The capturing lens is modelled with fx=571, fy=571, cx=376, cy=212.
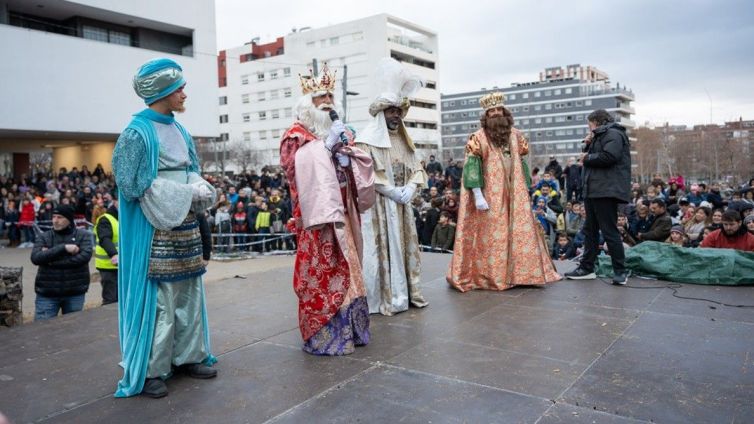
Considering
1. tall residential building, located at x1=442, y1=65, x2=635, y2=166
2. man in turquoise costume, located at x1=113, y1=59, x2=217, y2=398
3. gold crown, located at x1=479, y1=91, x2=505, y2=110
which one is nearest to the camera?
man in turquoise costume, located at x1=113, y1=59, x2=217, y2=398

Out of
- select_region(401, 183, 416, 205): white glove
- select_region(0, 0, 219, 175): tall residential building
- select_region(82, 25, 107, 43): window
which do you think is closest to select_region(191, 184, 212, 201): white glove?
select_region(401, 183, 416, 205): white glove

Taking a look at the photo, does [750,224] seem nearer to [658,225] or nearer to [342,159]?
[658,225]

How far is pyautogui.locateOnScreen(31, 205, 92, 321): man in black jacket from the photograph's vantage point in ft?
17.9

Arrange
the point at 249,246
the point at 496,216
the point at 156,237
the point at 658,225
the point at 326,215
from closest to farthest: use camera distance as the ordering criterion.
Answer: the point at 156,237 → the point at 326,215 → the point at 496,216 → the point at 658,225 → the point at 249,246

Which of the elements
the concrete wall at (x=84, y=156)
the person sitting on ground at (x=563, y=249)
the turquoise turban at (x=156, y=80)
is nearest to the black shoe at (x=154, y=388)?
the turquoise turban at (x=156, y=80)

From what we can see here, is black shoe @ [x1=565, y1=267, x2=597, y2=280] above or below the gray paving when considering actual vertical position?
above

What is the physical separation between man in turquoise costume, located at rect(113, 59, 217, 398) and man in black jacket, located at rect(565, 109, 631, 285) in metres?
3.91

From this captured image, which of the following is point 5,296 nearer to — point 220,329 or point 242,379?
point 220,329

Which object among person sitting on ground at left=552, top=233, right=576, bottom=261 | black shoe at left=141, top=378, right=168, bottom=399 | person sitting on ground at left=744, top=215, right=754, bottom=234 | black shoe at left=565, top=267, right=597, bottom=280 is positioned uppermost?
person sitting on ground at left=744, top=215, right=754, bottom=234

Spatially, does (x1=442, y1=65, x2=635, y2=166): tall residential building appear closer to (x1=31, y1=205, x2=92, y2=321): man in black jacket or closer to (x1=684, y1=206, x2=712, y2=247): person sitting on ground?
(x1=684, y1=206, x2=712, y2=247): person sitting on ground

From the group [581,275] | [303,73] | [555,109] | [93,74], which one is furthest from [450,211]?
[555,109]

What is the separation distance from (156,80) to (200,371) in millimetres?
1786

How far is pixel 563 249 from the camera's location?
10062mm

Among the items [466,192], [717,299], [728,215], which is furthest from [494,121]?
[728,215]
